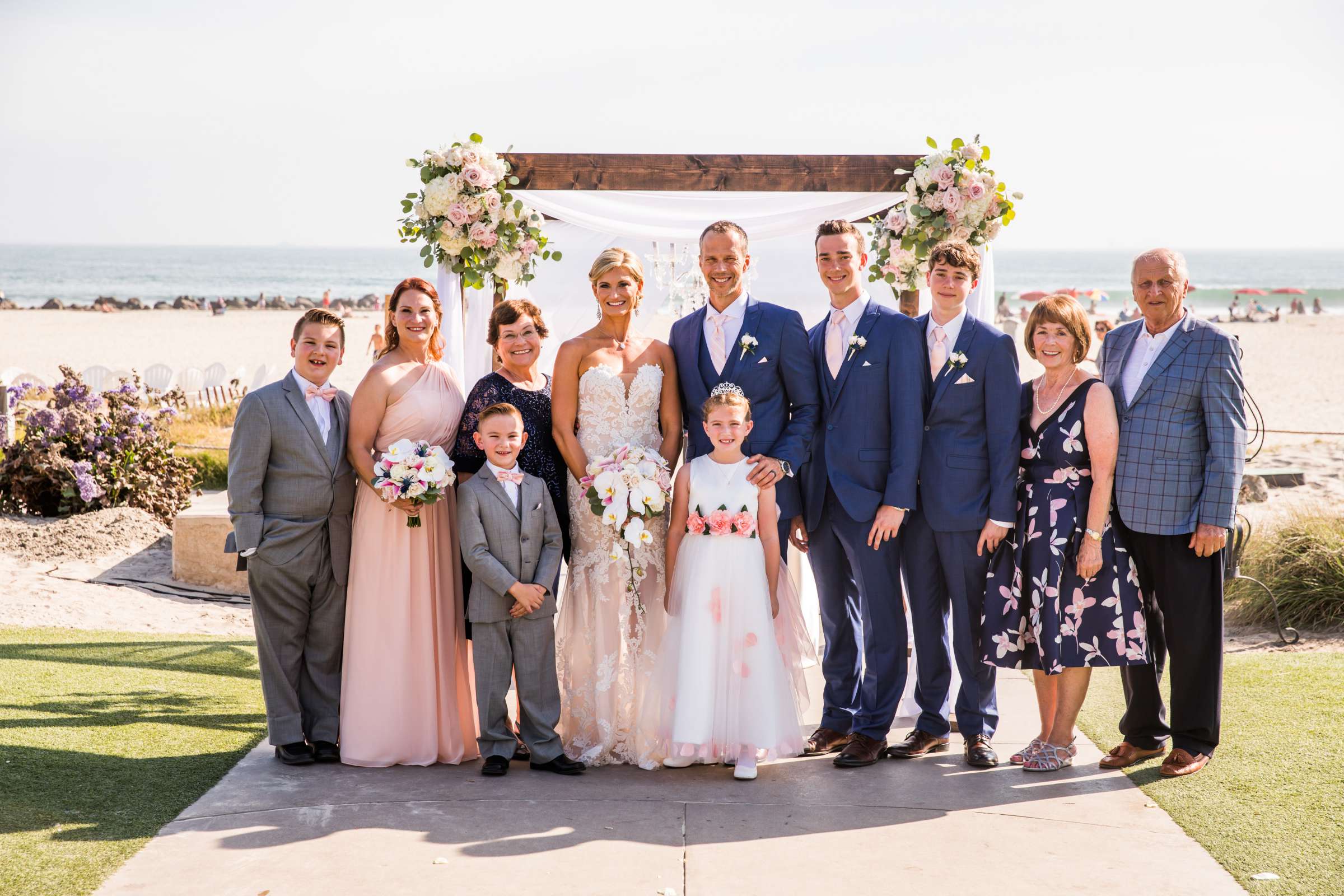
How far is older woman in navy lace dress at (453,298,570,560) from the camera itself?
5.02m

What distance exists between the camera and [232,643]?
7402 mm

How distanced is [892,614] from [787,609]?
1.57ft

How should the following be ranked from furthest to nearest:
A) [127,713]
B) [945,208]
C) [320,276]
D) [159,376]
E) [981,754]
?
[320,276], [159,376], [945,208], [127,713], [981,754]

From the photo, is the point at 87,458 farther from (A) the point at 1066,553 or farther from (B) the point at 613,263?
(A) the point at 1066,553

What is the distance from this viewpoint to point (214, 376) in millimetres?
19844

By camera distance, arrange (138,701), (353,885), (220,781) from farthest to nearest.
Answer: (138,701) < (220,781) < (353,885)

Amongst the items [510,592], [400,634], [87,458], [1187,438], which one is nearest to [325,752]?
[400,634]

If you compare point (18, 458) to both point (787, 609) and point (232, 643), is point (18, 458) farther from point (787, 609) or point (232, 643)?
point (787, 609)

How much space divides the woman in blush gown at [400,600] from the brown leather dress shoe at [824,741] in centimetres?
154

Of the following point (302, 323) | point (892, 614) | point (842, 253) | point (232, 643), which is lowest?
point (232, 643)

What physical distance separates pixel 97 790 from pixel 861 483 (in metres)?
3.38

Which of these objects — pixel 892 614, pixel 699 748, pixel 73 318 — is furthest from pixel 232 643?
pixel 73 318

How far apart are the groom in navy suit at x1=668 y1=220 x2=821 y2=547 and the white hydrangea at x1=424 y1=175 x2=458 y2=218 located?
1.84 meters

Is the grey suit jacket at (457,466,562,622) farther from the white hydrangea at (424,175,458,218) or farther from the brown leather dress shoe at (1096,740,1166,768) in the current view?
the brown leather dress shoe at (1096,740,1166,768)
